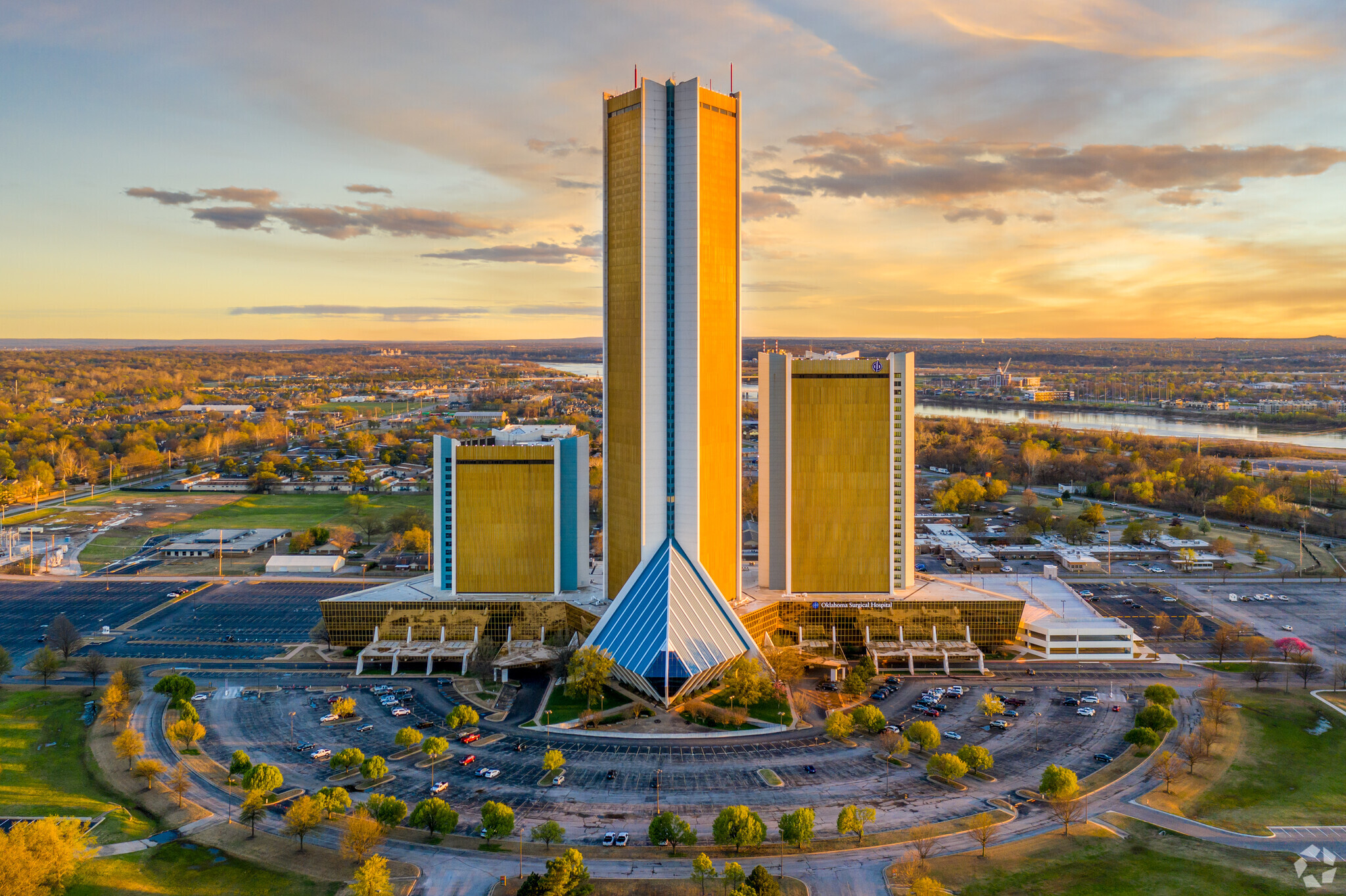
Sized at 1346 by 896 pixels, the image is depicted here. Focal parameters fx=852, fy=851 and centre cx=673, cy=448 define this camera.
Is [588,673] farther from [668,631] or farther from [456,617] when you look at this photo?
[456,617]

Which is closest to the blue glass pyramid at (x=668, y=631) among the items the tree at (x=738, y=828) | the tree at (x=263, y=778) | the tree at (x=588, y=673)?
the tree at (x=588, y=673)

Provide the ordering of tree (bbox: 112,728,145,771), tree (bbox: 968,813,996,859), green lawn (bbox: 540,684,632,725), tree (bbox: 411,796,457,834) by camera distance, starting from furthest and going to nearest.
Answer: green lawn (bbox: 540,684,632,725) < tree (bbox: 112,728,145,771) < tree (bbox: 411,796,457,834) < tree (bbox: 968,813,996,859)

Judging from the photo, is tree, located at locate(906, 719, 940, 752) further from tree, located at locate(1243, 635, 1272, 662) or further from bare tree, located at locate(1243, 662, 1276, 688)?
tree, located at locate(1243, 635, 1272, 662)

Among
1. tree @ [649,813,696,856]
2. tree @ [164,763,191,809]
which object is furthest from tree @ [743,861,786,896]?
tree @ [164,763,191,809]

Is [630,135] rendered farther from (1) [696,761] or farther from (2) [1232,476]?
(2) [1232,476]

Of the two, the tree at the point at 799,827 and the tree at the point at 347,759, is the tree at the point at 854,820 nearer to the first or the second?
the tree at the point at 799,827
